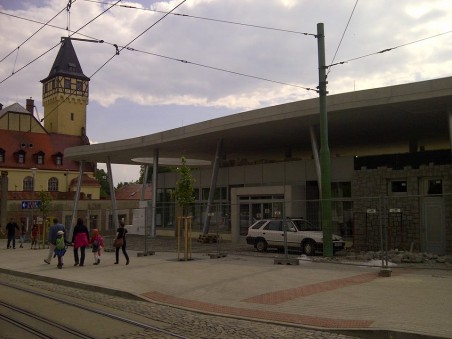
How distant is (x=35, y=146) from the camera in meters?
71.1

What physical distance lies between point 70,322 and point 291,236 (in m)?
12.3

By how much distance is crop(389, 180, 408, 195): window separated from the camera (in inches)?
841

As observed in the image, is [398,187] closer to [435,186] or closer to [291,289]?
[435,186]

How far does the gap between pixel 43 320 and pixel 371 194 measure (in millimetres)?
16823

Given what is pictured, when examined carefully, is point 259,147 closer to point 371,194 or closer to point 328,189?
point 371,194

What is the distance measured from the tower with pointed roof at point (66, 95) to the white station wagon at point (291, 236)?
6165 centimetres

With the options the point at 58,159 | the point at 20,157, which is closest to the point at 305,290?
the point at 20,157

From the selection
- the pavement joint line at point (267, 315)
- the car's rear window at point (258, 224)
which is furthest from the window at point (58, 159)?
the pavement joint line at point (267, 315)

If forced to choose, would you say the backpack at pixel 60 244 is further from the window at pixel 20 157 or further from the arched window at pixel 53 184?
the arched window at pixel 53 184

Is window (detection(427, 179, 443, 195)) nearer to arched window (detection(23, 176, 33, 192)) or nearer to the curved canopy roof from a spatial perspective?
the curved canopy roof

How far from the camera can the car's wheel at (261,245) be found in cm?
2119

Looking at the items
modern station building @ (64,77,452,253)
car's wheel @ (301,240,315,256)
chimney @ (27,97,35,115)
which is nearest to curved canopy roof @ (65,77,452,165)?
modern station building @ (64,77,452,253)

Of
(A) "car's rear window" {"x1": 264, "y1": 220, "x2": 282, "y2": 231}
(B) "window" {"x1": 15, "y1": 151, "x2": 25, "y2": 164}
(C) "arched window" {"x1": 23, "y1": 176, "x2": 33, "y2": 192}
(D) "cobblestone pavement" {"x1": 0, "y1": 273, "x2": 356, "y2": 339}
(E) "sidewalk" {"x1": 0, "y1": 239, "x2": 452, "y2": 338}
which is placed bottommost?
(D) "cobblestone pavement" {"x1": 0, "y1": 273, "x2": 356, "y2": 339}

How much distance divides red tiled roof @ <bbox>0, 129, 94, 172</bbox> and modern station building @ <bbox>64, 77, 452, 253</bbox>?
33.3 m
